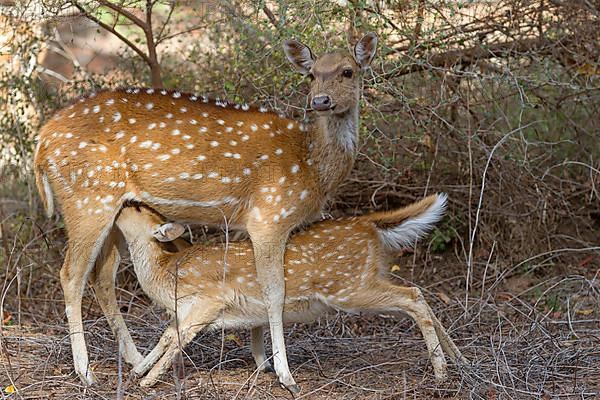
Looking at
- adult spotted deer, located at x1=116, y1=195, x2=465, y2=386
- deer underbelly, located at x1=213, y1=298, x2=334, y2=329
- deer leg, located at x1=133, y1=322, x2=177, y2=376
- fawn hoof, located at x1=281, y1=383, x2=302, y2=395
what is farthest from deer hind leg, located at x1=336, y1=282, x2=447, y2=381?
deer leg, located at x1=133, y1=322, x2=177, y2=376

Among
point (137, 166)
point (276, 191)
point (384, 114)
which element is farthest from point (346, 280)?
point (384, 114)

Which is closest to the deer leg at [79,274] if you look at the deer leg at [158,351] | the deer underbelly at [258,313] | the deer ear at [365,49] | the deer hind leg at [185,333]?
the deer leg at [158,351]

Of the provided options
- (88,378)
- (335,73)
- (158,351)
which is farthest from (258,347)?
(335,73)

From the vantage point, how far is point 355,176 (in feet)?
26.6

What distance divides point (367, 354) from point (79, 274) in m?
1.90

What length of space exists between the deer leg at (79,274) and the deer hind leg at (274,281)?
910mm

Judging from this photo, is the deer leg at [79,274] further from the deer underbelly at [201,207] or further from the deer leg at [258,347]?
the deer leg at [258,347]

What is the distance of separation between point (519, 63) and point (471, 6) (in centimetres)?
60

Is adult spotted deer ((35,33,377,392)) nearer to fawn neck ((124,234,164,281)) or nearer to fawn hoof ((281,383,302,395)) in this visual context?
fawn hoof ((281,383,302,395))

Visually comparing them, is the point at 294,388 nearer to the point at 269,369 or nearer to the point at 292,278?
the point at 269,369

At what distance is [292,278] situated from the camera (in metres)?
5.77

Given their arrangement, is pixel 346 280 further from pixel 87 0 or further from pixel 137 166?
pixel 87 0

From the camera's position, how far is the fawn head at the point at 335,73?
572cm

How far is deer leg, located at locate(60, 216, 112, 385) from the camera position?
5762mm
